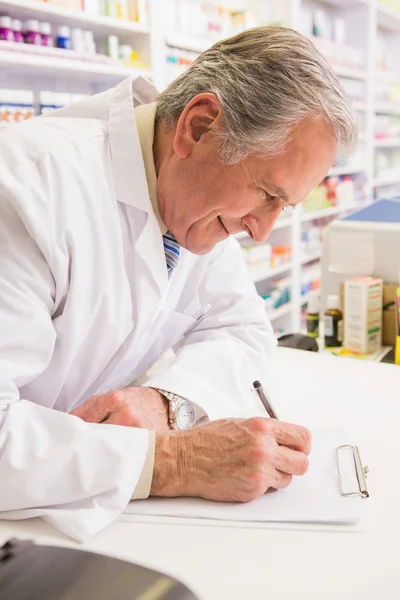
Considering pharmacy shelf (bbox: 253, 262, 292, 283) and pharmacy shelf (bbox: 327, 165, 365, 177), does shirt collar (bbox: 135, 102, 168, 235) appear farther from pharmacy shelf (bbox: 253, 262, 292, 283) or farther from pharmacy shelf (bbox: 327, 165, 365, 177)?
pharmacy shelf (bbox: 327, 165, 365, 177)

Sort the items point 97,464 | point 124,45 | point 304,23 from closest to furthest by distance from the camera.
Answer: point 97,464, point 124,45, point 304,23

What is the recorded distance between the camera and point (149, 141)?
125 cm

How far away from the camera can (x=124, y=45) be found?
345 centimetres

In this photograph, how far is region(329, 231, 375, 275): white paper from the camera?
212 centimetres

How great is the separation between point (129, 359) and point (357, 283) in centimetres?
91

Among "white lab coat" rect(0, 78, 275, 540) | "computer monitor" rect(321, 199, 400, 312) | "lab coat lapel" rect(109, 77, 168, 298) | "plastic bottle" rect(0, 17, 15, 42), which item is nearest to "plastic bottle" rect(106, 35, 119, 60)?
"plastic bottle" rect(0, 17, 15, 42)

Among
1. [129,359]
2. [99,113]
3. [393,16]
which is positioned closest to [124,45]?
[99,113]

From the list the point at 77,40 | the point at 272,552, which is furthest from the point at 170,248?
the point at 77,40

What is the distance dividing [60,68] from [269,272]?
223cm

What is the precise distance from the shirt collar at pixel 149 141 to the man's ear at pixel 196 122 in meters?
0.09

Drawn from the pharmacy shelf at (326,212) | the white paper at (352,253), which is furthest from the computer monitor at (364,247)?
the pharmacy shelf at (326,212)

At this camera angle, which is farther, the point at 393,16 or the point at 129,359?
the point at 393,16

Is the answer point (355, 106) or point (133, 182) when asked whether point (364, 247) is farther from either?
point (355, 106)

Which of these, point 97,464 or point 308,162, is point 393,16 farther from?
point 97,464
